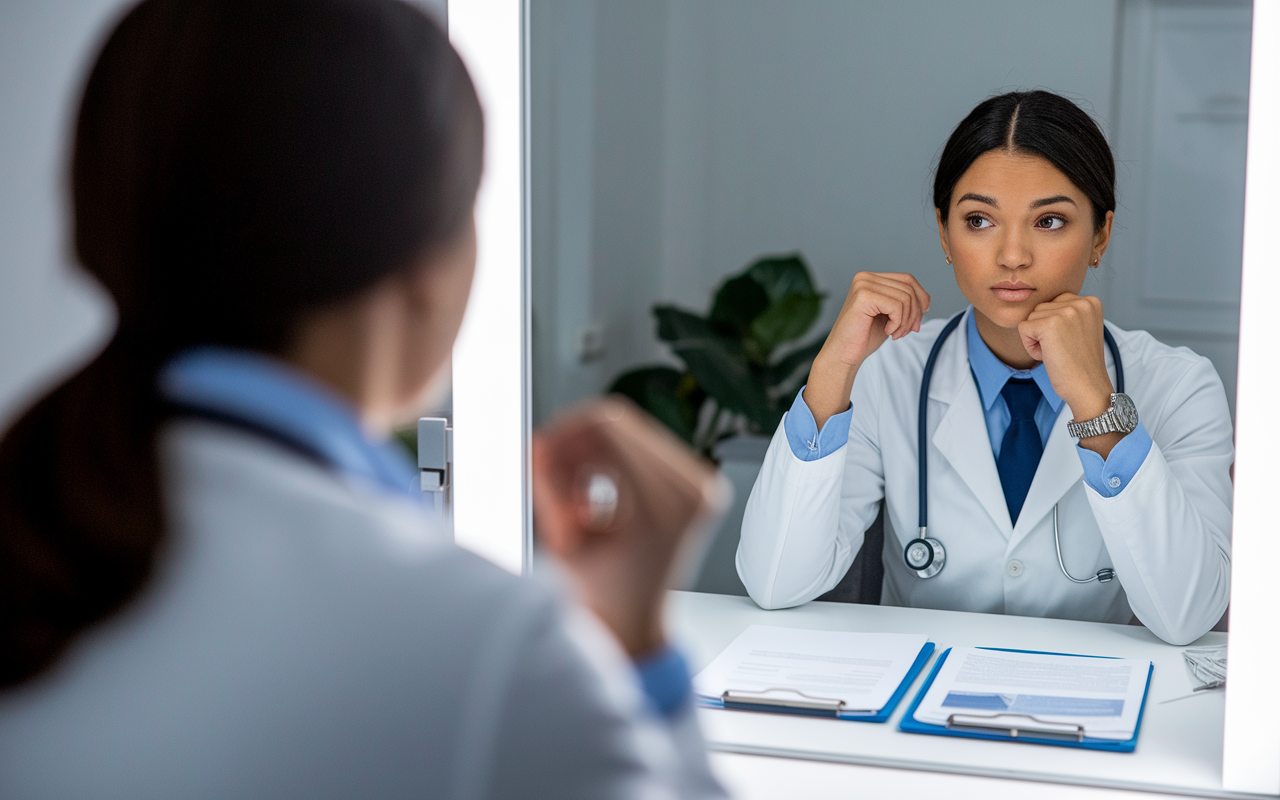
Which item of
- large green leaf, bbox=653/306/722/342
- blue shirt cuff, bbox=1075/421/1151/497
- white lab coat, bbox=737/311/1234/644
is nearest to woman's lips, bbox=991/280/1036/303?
white lab coat, bbox=737/311/1234/644

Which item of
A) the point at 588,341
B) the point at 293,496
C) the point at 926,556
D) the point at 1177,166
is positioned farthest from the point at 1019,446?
the point at 588,341

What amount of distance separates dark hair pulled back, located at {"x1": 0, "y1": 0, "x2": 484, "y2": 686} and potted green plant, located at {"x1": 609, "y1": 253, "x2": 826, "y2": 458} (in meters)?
1.51

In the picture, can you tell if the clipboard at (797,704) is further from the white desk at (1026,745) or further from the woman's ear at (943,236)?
the woman's ear at (943,236)

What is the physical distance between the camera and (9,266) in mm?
1032

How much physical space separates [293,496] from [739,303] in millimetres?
1827

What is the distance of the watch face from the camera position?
0.96 m

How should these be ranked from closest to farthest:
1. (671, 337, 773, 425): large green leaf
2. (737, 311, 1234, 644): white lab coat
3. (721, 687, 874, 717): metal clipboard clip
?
1. (721, 687, 874, 717): metal clipboard clip
2. (737, 311, 1234, 644): white lab coat
3. (671, 337, 773, 425): large green leaf

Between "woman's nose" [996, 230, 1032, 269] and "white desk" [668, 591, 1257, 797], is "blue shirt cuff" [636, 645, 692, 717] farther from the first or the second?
"woman's nose" [996, 230, 1032, 269]

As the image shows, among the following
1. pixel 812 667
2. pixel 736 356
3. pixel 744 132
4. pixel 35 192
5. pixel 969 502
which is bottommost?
pixel 812 667

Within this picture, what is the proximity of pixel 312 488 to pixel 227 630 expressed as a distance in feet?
0.17

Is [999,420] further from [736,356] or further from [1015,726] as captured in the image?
[736,356]

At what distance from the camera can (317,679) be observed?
1.05 ft

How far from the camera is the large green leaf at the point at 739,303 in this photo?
2084 millimetres

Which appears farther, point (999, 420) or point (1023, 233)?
point (999, 420)
